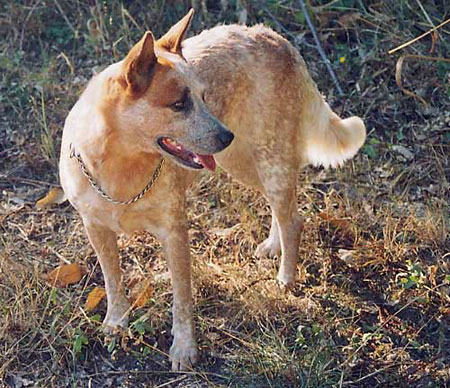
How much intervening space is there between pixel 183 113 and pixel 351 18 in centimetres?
297

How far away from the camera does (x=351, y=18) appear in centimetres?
596

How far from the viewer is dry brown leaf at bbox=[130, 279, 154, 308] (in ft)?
13.5

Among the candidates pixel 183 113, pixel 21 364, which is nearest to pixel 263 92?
pixel 183 113

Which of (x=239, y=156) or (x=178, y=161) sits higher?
(x=178, y=161)

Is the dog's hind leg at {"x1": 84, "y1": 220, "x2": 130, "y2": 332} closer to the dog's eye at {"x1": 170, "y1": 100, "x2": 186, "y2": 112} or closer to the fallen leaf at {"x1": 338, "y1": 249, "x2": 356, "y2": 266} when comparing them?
the dog's eye at {"x1": 170, "y1": 100, "x2": 186, "y2": 112}

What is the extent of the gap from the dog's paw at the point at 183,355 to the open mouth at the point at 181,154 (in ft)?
3.00

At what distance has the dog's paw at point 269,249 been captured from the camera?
4.65 meters

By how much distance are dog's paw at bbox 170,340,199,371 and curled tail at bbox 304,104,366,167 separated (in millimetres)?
1299

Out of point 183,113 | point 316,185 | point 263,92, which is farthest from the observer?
point 316,185

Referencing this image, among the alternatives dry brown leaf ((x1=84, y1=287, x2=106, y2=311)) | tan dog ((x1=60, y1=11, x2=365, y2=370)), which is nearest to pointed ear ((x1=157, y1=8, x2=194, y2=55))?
tan dog ((x1=60, y1=11, x2=365, y2=370))

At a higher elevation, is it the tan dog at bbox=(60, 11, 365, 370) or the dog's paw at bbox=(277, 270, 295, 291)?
the tan dog at bbox=(60, 11, 365, 370)

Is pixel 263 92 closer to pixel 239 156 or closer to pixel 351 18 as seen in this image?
pixel 239 156

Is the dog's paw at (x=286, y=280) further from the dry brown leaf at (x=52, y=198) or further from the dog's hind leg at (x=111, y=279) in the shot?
the dry brown leaf at (x=52, y=198)

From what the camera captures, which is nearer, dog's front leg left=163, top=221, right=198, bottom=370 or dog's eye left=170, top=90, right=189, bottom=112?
dog's eye left=170, top=90, right=189, bottom=112
